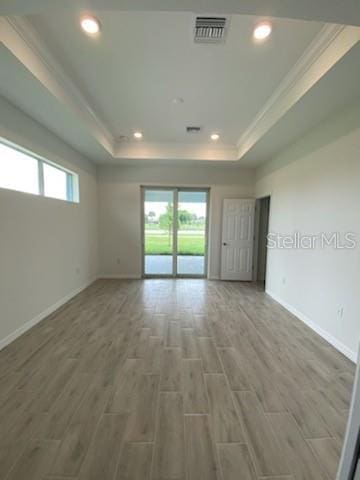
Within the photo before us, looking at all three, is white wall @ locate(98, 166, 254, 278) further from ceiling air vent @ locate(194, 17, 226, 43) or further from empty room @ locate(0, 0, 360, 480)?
ceiling air vent @ locate(194, 17, 226, 43)

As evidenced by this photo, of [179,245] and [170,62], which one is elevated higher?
[170,62]

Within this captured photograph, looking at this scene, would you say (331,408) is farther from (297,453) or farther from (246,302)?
(246,302)

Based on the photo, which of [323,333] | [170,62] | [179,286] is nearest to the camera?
[170,62]

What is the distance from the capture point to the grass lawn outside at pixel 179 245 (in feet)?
18.5

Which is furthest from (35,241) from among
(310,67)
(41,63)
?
(310,67)

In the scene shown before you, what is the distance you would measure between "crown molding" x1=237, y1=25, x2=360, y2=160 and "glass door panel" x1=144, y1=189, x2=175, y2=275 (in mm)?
2903

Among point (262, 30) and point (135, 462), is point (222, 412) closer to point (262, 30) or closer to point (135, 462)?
point (135, 462)

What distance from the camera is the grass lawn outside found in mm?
5648

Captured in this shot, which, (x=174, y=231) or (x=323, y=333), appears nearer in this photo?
(x=323, y=333)

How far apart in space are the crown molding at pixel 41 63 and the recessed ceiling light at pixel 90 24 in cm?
45

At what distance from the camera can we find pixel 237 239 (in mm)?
5426

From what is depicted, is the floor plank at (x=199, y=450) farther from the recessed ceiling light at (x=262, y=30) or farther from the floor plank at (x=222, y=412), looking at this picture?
the recessed ceiling light at (x=262, y=30)

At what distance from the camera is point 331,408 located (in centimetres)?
172

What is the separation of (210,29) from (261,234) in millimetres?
4467
